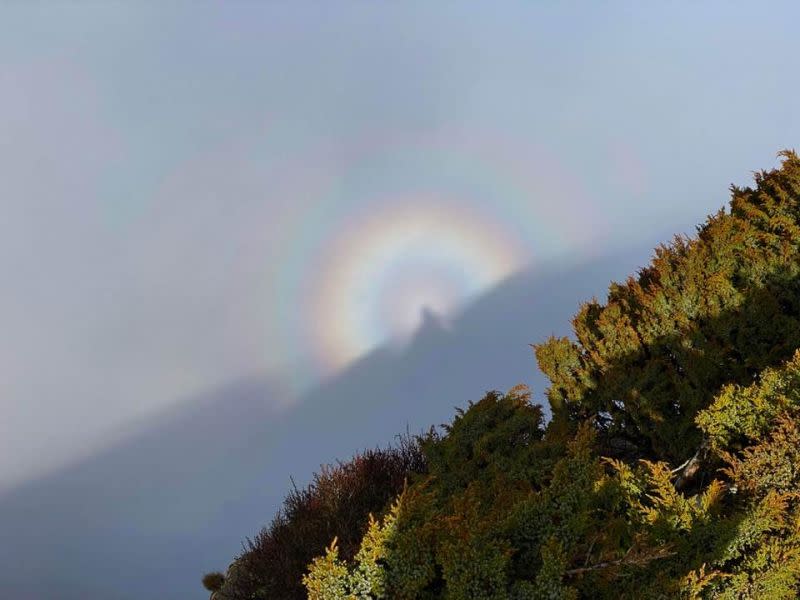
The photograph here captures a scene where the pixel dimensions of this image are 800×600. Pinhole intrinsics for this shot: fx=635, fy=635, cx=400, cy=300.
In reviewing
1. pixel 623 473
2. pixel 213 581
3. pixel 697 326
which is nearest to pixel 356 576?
pixel 623 473

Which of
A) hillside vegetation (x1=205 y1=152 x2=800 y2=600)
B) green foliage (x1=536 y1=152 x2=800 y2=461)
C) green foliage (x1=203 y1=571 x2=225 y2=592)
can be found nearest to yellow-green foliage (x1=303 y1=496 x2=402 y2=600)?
hillside vegetation (x1=205 y1=152 x2=800 y2=600)

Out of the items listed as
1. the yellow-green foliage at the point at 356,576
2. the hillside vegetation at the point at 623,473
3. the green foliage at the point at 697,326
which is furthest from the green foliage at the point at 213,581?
the yellow-green foliage at the point at 356,576

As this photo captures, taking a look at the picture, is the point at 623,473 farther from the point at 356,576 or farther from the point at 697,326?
the point at 697,326

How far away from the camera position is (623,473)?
750cm

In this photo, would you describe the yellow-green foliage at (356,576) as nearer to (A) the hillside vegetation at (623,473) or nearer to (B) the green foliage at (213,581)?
(A) the hillside vegetation at (623,473)

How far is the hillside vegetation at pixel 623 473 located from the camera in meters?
5.52

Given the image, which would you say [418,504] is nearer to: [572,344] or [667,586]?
[667,586]

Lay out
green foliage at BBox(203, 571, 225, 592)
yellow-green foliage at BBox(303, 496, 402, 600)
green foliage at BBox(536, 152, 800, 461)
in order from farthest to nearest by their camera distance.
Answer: green foliage at BBox(203, 571, 225, 592), green foliage at BBox(536, 152, 800, 461), yellow-green foliage at BBox(303, 496, 402, 600)

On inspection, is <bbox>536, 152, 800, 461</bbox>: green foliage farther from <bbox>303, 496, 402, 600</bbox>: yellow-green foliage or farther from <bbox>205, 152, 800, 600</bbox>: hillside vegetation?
<bbox>303, 496, 402, 600</bbox>: yellow-green foliage

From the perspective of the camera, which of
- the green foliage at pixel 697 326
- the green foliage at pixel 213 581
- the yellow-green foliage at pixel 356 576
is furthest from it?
the green foliage at pixel 213 581

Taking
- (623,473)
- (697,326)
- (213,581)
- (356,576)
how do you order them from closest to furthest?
(356,576), (623,473), (697,326), (213,581)

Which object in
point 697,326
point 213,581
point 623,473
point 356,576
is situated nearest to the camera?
point 356,576

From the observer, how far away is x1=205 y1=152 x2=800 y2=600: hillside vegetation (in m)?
5.52

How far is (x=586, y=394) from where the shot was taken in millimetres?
15930
